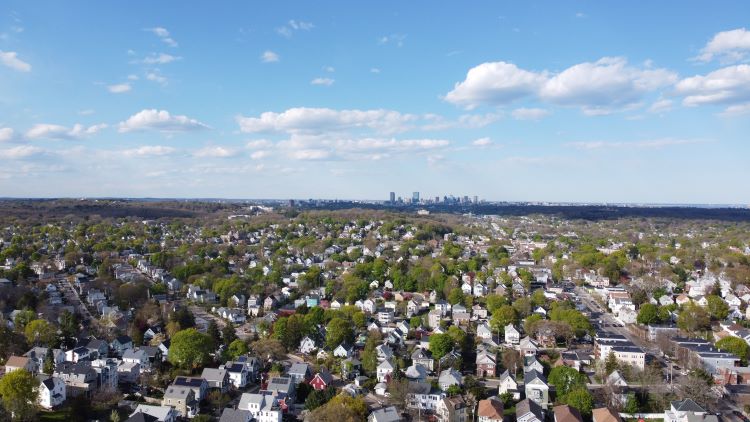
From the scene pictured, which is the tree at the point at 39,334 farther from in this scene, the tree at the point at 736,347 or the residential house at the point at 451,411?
the tree at the point at 736,347

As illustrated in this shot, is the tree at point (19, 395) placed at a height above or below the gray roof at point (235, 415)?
above

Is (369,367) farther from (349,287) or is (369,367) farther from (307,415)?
(349,287)

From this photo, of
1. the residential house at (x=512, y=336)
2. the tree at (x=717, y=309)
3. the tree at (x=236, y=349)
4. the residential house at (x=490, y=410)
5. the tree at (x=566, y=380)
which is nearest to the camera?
the residential house at (x=490, y=410)

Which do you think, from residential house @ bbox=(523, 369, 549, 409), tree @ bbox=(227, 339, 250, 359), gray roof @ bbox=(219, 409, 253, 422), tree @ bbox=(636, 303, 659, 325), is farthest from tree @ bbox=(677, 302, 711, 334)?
gray roof @ bbox=(219, 409, 253, 422)

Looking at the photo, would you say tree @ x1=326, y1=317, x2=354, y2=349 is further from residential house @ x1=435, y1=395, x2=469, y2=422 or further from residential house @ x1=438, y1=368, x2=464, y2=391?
residential house @ x1=435, y1=395, x2=469, y2=422

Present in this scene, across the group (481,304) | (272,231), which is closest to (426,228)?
(272,231)

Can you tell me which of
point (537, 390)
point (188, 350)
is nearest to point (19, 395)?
point (188, 350)

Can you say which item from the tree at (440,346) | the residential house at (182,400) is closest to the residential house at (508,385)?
the tree at (440,346)
